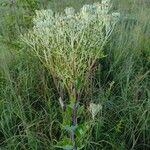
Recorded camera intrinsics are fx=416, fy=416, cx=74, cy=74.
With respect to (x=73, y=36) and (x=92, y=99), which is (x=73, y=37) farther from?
(x=92, y=99)

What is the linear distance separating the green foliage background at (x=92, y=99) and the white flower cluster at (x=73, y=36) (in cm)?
34

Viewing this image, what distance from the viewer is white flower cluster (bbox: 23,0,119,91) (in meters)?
2.86

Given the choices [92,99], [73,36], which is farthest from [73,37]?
[92,99]

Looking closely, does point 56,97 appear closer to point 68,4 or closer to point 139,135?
point 139,135

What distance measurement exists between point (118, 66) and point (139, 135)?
109 cm

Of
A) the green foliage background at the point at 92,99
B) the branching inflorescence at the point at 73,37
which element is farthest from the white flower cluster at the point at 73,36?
the green foliage background at the point at 92,99

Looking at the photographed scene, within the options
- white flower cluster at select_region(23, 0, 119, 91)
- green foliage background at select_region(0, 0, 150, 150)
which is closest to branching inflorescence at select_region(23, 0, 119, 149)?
white flower cluster at select_region(23, 0, 119, 91)

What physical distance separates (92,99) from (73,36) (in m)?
0.70

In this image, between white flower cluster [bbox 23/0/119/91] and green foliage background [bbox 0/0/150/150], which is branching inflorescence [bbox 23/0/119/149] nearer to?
white flower cluster [bbox 23/0/119/91]

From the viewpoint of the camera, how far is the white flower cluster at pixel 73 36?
112 inches

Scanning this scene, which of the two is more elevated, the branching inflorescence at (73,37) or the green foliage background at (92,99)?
the branching inflorescence at (73,37)

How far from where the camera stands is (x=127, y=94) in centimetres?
345

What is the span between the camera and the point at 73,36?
9.33 feet

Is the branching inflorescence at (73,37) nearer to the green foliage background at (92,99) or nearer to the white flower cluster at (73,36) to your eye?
the white flower cluster at (73,36)
